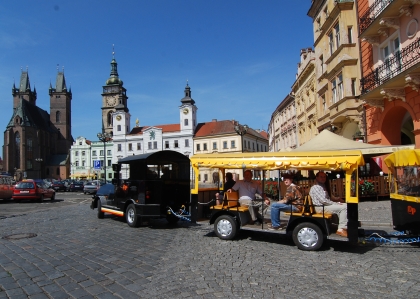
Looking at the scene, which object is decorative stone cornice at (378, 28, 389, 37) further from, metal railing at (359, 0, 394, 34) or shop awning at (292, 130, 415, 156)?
shop awning at (292, 130, 415, 156)

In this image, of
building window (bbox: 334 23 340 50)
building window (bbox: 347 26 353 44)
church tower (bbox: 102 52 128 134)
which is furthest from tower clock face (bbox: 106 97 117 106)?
building window (bbox: 347 26 353 44)

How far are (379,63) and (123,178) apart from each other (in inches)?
572

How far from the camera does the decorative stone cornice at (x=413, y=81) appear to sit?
46.6ft

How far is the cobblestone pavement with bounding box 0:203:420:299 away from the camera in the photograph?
4969mm

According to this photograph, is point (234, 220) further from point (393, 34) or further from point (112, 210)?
point (393, 34)

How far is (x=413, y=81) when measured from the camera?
47.0 ft

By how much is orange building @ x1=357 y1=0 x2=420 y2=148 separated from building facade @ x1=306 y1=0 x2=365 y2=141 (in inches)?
24.3

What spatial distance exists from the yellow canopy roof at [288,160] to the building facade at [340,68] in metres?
13.8

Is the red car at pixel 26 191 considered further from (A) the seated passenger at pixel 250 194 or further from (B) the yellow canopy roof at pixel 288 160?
(A) the seated passenger at pixel 250 194

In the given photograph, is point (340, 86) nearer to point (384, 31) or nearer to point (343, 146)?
point (384, 31)

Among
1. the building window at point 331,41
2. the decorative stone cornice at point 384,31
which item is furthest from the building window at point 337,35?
the decorative stone cornice at point 384,31

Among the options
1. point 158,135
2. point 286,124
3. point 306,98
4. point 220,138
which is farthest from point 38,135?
point 306,98

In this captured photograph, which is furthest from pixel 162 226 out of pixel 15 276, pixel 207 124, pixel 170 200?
pixel 207 124

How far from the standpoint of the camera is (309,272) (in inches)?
230
